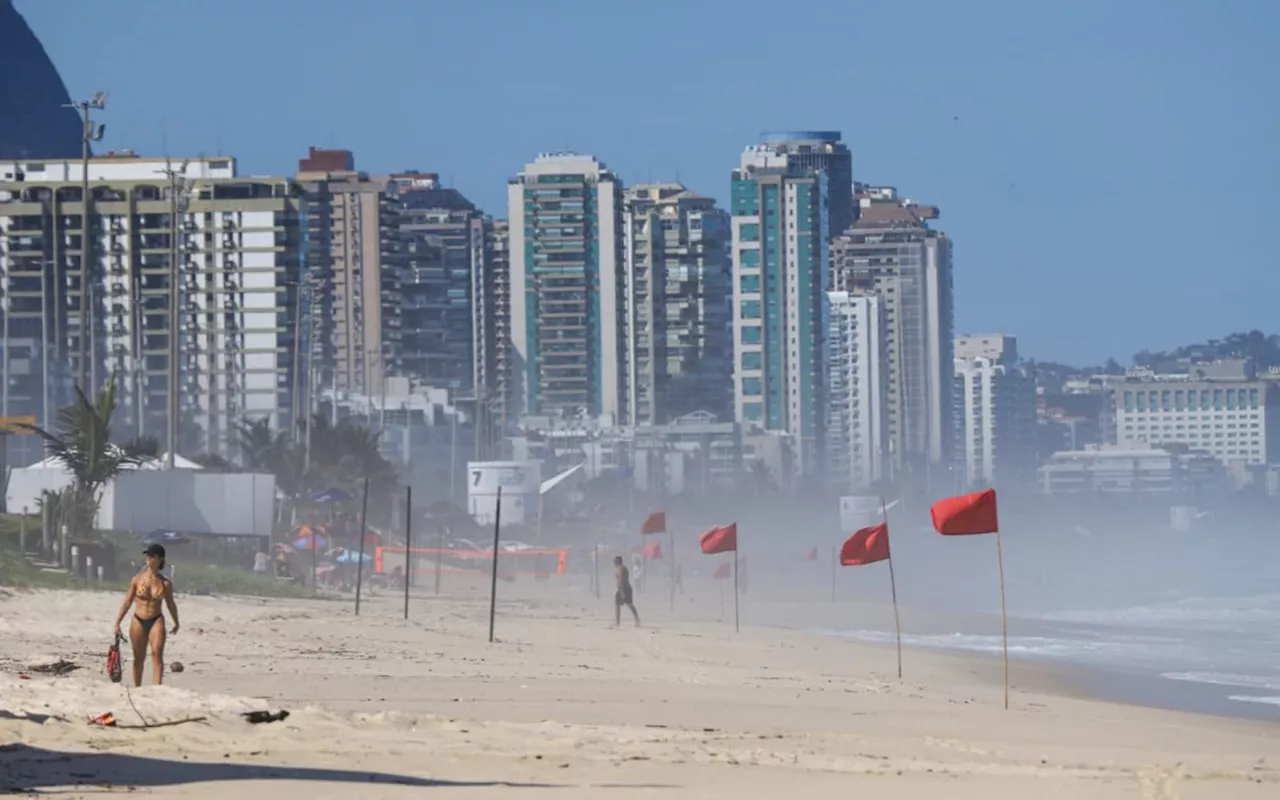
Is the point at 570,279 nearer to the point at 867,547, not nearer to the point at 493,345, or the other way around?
the point at 493,345

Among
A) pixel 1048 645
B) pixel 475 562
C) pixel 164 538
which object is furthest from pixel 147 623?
pixel 475 562

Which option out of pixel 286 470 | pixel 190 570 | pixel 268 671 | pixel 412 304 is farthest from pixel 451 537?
pixel 412 304

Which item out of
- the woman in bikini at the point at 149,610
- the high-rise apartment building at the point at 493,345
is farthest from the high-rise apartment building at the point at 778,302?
the woman in bikini at the point at 149,610

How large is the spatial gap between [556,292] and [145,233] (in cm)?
6068

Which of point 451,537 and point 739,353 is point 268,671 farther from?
point 739,353

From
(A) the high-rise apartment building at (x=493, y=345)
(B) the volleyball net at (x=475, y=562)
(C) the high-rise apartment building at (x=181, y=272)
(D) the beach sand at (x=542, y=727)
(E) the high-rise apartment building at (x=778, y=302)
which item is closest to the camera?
(D) the beach sand at (x=542, y=727)

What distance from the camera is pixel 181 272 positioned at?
12838cm

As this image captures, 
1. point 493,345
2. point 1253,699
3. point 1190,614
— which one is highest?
point 493,345

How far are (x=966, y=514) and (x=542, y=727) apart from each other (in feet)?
21.9

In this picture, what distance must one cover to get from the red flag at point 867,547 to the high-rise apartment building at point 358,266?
14348 cm

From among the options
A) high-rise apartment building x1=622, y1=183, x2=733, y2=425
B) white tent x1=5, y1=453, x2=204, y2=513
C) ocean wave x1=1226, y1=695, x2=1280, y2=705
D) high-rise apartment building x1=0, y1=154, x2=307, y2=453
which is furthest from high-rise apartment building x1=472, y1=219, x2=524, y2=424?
ocean wave x1=1226, y1=695, x2=1280, y2=705

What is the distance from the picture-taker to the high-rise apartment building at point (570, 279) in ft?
584

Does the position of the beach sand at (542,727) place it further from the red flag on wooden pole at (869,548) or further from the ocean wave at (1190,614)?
the ocean wave at (1190,614)

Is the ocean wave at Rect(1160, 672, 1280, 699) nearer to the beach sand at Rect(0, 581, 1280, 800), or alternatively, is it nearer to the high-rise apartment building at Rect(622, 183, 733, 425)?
the beach sand at Rect(0, 581, 1280, 800)
